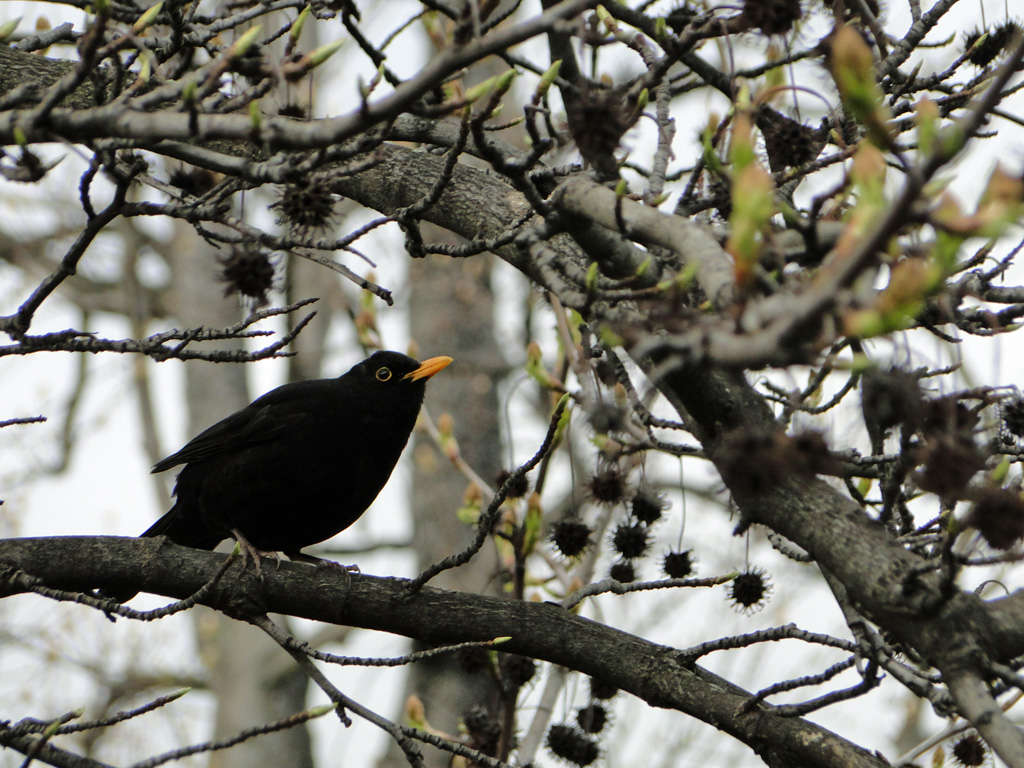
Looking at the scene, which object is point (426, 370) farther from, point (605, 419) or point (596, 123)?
point (605, 419)

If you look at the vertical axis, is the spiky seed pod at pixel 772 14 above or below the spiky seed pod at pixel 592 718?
above

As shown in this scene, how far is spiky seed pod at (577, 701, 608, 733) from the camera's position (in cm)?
371

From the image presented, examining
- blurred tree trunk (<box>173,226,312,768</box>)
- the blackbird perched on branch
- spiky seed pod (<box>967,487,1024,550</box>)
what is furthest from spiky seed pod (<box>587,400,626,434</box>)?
blurred tree trunk (<box>173,226,312,768</box>)

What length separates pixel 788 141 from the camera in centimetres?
286

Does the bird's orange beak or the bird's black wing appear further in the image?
the bird's orange beak

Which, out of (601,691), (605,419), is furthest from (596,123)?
(601,691)

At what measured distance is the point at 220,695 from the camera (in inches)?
342

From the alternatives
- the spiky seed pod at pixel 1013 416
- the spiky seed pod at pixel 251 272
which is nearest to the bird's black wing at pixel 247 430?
the spiky seed pod at pixel 251 272

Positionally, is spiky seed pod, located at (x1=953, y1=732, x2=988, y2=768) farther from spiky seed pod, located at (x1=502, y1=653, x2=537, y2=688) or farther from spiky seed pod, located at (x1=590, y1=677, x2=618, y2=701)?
spiky seed pod, located at (x1=502, y1=653, x2=537, y2=688)

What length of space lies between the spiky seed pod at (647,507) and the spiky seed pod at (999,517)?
185 cm

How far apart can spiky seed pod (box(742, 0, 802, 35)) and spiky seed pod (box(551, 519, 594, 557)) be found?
2106 millimetres

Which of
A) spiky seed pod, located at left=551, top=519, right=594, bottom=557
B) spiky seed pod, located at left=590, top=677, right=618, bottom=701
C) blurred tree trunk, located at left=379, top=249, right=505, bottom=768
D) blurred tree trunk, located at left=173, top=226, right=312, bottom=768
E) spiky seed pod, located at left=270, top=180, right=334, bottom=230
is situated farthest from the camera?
blurred tree trunk, located at left=173, top=226, right=312, bottom=768

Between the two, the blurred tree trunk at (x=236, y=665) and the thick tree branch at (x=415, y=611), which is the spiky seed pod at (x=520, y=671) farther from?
the blurred tree trunk at (x=236, y=665)

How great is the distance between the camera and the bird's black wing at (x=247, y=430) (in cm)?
453
